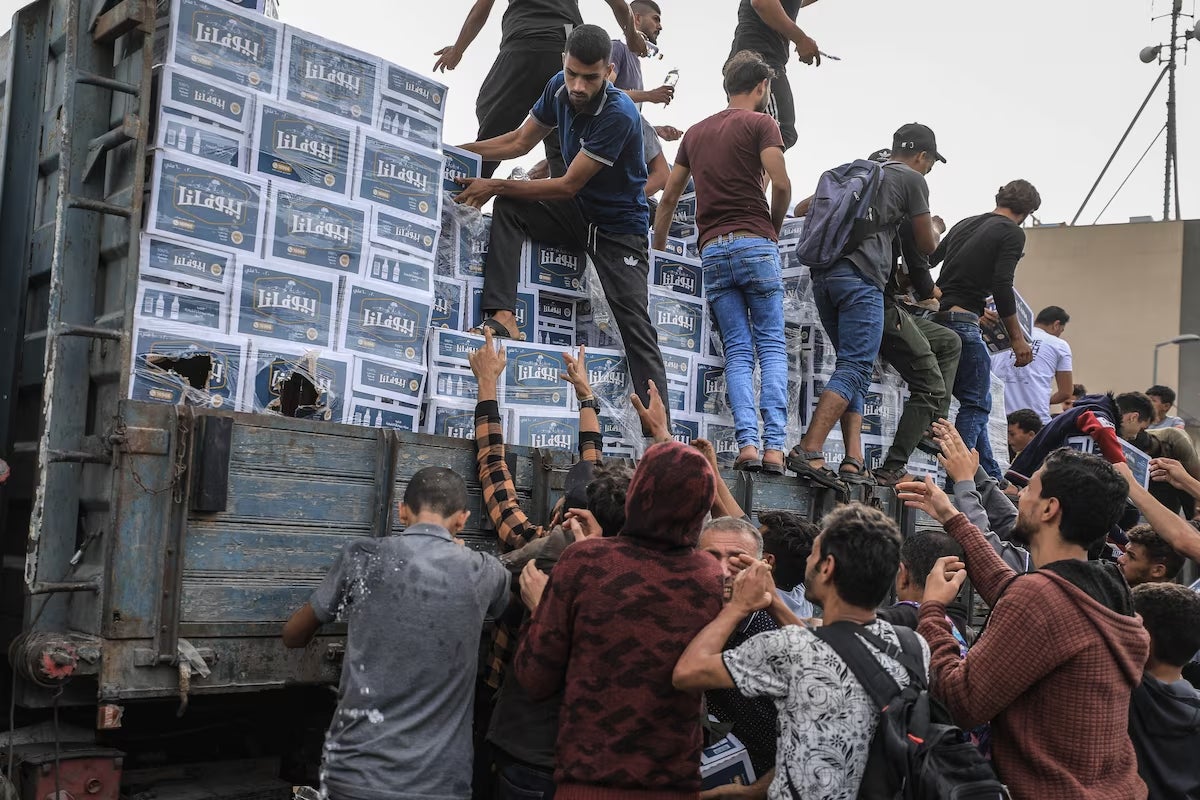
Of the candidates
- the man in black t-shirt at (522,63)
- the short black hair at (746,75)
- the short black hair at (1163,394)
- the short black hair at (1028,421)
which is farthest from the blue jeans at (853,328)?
the short black hair at (1163,394)

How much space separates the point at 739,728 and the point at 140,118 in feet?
8.99

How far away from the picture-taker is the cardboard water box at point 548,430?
4.89m

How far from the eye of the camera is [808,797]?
2.94m

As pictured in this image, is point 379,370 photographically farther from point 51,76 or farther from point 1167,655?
point 1167,655

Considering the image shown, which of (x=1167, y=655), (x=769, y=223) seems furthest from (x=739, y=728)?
(x=769, y=223)

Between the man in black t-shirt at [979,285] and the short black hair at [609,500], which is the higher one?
the man in black t-shirt at [979,285]

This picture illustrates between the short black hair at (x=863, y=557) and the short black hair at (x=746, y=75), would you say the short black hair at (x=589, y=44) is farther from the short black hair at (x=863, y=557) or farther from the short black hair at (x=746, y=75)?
the short black hair at (x=863, y=557)

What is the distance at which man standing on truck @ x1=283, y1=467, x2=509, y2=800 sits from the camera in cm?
333

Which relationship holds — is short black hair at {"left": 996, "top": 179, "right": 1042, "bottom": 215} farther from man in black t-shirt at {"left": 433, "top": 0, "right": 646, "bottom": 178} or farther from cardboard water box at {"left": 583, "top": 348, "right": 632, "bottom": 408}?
cardboard water box at {"left": 583, "top": 348, "right": 632, "bottom": 408}

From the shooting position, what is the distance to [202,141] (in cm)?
→ 407

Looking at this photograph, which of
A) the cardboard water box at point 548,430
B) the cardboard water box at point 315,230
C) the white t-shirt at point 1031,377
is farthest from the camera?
the white t-shirt at point 1031,377

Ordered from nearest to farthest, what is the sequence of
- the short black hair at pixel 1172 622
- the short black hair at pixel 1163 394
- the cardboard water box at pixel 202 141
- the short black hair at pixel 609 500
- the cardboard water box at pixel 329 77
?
the short black hair at pixel 609 500 → the short black hair at pixel 1172 622 → the cardboard water box at pixel 202 141 → the cardboard water box at pixel 329 77 → the short black hair at pixel 1163 394

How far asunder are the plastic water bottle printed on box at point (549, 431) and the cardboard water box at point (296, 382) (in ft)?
2.83

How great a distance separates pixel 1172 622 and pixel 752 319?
9.13ft
